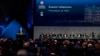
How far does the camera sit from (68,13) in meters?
20.5

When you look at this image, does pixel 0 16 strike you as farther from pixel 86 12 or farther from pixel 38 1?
pixel 86 12

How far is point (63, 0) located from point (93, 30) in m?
3.20

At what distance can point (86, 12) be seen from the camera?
20438mm

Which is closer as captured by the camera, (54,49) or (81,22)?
(54,49)

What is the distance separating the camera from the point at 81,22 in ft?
67.3

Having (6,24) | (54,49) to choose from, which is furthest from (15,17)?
(54,49)

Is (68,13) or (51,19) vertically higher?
(68,13)

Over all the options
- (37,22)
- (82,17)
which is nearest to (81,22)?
(82,17)

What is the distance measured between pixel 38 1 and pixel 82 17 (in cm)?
352

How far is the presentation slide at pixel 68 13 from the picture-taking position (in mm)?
20438

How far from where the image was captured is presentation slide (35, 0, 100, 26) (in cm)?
2044

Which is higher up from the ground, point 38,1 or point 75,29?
point 38,1

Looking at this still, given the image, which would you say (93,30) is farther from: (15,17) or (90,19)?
(15,17)

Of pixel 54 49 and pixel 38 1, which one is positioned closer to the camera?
pixel 54 49
